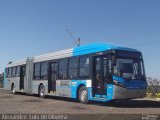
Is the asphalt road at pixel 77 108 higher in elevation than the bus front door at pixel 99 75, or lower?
lower

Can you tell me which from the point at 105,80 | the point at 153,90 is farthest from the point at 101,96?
the point at 153,90

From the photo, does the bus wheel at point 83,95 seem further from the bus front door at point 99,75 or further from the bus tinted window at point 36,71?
the bus tinted window at point 36,71

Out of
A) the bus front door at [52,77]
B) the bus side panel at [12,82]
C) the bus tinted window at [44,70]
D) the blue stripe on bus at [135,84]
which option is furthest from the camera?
the bus side panel at [12,82]

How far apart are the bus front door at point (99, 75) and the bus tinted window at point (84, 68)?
1.85ft

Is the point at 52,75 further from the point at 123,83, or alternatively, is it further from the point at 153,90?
the point at 153,90

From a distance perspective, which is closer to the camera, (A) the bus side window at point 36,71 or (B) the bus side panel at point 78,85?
(B) the bus side panel at point 78,85

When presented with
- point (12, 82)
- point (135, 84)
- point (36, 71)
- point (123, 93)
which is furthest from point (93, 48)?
point (12, 82)

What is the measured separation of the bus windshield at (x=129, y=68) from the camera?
1631 cm

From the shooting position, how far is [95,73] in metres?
17.5

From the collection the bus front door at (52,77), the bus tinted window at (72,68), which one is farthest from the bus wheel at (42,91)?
the bus tinted window at (72,68)

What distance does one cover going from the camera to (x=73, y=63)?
64.1ft

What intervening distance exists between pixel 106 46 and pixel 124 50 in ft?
3.05

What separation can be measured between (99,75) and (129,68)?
156cm

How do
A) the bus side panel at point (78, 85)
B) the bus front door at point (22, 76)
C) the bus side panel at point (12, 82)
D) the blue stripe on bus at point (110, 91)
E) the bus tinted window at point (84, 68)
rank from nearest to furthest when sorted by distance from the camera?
the blue stripe on bus at point (110, 91), the bus side panel at point (78, 85), the bus tinted window at point (84, 68), the bus front door at point (22, 76), the bus side panel at point (12, 82)
